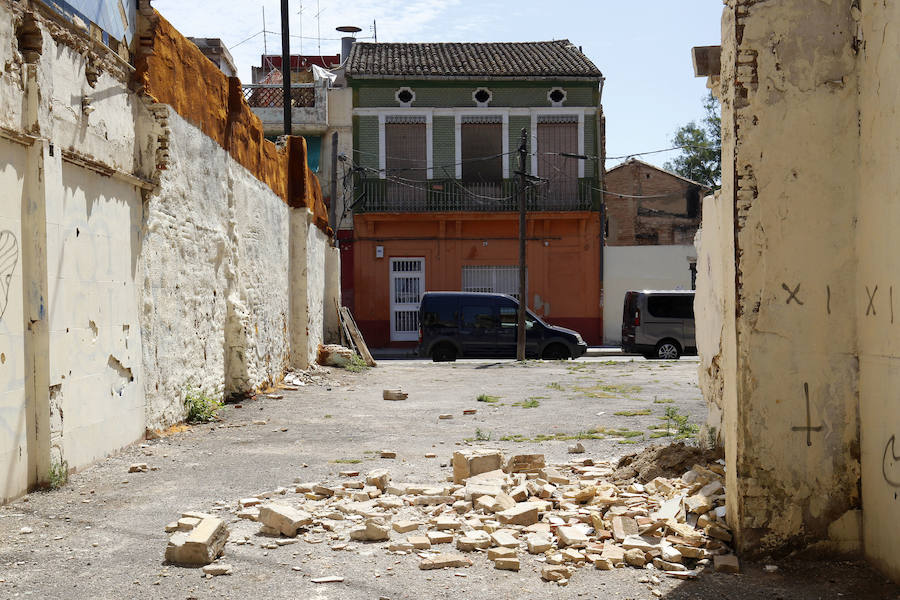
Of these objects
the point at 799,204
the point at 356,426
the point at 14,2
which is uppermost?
the point at 14,2

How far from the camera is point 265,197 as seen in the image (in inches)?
510

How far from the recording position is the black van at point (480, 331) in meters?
20.8

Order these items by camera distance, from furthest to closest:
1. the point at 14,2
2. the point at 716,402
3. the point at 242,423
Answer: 1. the point at 242,423
2. the point at 716,402
3. the point at 14,2

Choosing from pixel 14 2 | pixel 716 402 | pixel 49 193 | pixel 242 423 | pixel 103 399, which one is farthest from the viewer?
pixel 242 423

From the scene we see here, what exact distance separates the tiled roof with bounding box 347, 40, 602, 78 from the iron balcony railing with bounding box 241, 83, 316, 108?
5.33 feet

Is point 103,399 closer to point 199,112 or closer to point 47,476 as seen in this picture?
point 47,476

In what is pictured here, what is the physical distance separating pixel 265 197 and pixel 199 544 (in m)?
9.42

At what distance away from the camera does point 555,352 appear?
20.9 meters

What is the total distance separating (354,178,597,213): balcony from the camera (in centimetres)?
2803

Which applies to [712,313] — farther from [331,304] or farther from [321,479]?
[331,304]

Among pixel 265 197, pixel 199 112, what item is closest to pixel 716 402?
pixel 199 112

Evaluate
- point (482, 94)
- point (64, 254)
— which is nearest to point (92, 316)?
point (64, 254)

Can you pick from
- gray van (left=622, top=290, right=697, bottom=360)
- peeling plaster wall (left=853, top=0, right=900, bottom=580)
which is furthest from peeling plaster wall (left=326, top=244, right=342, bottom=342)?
peeling plaster wall (left=853, top=0, right=900, bottom=580)

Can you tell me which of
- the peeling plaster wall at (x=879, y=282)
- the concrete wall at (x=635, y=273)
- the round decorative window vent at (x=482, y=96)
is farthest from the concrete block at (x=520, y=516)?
the round decorative window vent at (x=482, y=96)
